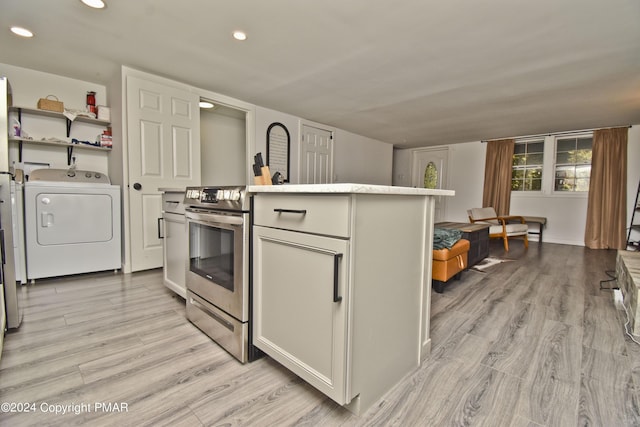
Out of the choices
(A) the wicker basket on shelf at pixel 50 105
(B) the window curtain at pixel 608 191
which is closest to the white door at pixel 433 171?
(B) the window curtain at pixel 608 191

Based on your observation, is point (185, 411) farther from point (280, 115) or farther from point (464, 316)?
point (280, 115)

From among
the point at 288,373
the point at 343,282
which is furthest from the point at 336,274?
the point at 288,373

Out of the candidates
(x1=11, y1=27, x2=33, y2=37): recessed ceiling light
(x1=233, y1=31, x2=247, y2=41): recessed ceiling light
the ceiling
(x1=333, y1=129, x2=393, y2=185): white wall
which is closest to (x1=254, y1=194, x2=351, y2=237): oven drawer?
the ceiling

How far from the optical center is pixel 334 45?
249cm

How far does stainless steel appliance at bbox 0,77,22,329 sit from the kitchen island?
141 cm

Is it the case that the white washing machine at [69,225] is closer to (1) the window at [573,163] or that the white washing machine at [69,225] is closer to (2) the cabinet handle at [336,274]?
(2) the cabinet handle at [336,274]

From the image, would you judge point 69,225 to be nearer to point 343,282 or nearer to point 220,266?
point 220,266

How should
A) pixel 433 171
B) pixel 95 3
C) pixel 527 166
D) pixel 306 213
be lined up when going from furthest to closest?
pixel 433 171 < pixel 527 166 < pixel 95 3 < pixel 306 213

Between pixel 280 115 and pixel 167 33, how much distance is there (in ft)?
7.73

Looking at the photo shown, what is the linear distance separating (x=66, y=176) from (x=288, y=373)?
3151 mm

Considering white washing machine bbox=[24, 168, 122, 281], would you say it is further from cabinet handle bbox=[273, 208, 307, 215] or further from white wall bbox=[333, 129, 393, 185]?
white wall bbox=[333, 129, 393, 185]

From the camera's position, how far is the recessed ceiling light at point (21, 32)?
2295mm

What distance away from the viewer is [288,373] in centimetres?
129

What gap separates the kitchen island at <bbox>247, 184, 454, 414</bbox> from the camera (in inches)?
37.6
